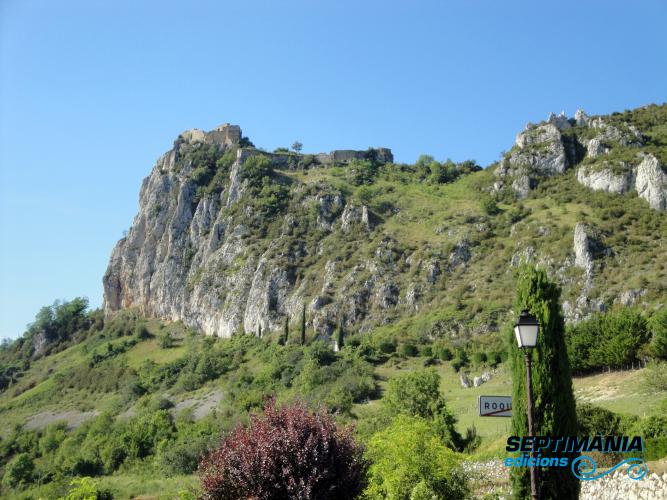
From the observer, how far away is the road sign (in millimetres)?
13852

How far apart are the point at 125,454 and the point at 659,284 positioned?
56.3 m

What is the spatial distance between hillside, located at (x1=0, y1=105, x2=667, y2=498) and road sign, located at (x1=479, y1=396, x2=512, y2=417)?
49.5 ft

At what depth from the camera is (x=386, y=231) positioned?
9862 cm

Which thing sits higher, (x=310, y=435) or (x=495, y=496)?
(x=310, y=435)

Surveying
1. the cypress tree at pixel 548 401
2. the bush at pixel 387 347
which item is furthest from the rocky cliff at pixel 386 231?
the cypress tree at pixel 548 401

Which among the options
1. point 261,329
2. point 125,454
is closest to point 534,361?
point 125,454

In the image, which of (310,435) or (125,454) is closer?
(310,435)

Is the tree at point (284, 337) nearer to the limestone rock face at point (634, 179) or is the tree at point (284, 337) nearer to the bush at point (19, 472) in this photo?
the bush at point (19, 472)

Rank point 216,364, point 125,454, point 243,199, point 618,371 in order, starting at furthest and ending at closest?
point 243,199 → point 216,364 → point 125,454 → point 618,371

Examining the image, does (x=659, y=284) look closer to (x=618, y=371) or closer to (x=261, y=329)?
(x=618, y=371)

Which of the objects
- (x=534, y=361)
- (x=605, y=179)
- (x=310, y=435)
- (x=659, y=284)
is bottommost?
(x=310, y=435)

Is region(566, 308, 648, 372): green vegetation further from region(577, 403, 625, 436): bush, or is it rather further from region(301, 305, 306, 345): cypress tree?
region(301, 305, 306, 345): cypress tree

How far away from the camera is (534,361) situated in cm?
1458

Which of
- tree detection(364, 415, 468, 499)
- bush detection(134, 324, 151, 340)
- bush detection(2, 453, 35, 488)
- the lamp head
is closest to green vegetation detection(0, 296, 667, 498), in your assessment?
tree detection(364, 415, 468, 499)
